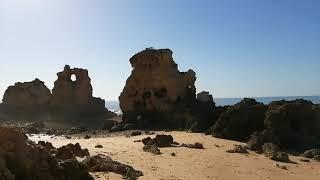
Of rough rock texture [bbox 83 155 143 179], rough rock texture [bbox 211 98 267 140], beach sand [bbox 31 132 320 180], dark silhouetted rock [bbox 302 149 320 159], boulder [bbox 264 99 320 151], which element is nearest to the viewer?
rough rock texture [bbox 83 155 143 179]

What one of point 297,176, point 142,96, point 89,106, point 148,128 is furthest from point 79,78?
point 297,176

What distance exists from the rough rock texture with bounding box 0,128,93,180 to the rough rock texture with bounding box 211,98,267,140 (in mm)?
15692

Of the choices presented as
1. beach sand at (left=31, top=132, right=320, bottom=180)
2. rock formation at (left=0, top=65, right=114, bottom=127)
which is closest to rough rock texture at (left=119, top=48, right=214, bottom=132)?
rock formation at (left=0, top=65, right=114, bottom=127)

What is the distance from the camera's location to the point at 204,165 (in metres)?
16.9

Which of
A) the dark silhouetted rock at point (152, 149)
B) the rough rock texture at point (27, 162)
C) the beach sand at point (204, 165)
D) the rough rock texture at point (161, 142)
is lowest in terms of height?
the beach sand at point (204, 165)

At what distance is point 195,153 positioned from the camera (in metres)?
Answer: 19.9

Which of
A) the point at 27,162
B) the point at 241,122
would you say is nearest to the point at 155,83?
the point at 241,122

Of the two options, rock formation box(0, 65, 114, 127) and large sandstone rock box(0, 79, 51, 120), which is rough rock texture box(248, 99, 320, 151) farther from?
large sandstone rock box(0, 79, 51, 120)

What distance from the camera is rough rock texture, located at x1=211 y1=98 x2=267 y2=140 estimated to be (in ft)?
84.3

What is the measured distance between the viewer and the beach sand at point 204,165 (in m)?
14.9

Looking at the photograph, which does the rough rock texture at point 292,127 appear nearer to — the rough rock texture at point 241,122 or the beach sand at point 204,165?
the rough rock texture at point 241,122

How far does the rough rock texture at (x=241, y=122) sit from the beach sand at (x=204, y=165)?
381 cm

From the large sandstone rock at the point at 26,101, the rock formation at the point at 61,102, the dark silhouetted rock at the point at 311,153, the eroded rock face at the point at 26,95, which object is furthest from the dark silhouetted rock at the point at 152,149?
the eroded rock face at the point at 26,95

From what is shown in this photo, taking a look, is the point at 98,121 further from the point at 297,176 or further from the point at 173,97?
the point at 297,176
